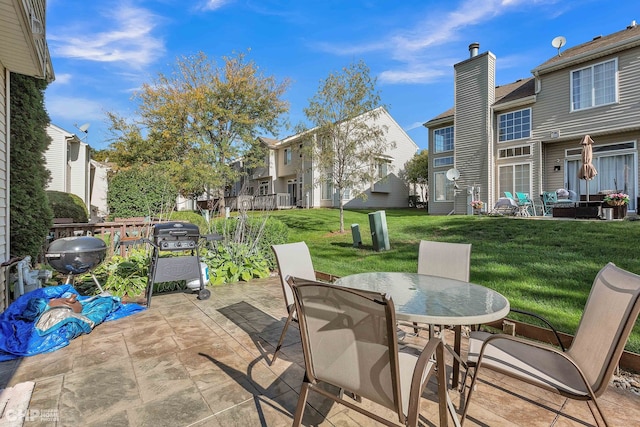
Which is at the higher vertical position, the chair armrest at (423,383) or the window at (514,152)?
the window at (514,152)

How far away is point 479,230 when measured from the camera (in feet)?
28.0

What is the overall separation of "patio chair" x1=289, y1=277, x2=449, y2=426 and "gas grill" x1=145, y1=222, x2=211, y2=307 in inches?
125

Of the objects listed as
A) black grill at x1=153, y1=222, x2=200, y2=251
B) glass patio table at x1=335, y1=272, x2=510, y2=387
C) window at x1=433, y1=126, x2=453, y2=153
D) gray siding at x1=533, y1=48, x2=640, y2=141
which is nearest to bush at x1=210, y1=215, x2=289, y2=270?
black grill at x1=153, y1=222, x2=200, y2=251

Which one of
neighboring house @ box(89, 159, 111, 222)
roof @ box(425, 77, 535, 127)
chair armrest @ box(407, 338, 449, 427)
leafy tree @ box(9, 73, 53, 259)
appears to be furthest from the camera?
neighboring house @ box(89, 159, 111, 222)

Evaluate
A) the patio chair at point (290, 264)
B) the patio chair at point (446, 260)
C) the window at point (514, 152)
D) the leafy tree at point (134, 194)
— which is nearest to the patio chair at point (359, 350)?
the patio chair at point (290, 264)

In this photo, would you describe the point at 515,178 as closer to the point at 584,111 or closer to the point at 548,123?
the point at 548,123

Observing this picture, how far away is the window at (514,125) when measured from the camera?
13.0m

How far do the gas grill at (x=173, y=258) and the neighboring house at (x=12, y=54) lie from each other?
1590 mm

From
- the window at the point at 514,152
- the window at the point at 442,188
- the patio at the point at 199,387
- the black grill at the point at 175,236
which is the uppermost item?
the window at the point at 514,152

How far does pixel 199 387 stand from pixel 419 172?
2215 centimetres

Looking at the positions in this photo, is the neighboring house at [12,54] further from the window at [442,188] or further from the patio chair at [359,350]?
the window at [442,188]

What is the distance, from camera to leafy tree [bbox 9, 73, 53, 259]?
4.72 meters

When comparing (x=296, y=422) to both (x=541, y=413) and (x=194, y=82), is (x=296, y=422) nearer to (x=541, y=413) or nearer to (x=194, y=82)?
(x=541, y=413)

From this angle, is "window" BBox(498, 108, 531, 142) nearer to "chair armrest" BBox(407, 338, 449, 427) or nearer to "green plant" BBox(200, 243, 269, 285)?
"green plant" BBox(200, 243, 269, 285)
